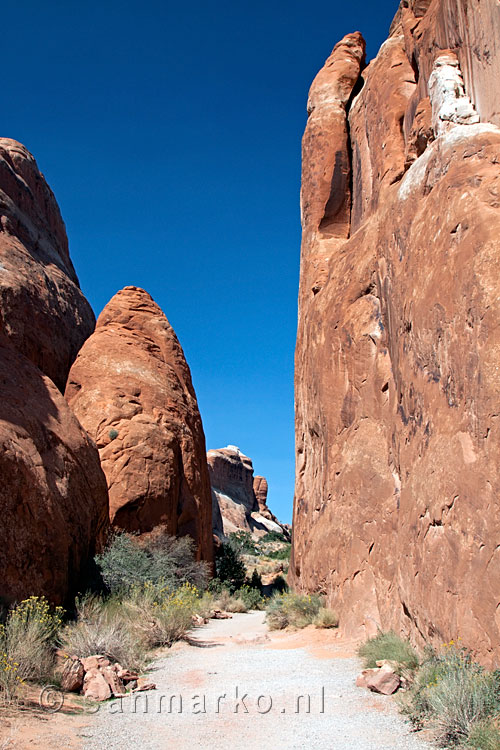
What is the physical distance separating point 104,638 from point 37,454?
3.82 m

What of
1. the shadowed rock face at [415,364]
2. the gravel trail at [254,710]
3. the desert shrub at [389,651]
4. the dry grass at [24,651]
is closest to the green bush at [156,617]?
the gravel trail at [254,710]

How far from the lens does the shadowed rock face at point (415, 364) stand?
24.0 ft

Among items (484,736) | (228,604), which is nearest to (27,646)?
(484,736)

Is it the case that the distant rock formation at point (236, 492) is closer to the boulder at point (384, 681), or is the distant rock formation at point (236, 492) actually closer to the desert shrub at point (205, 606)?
the desert shrub at point (205, 606)

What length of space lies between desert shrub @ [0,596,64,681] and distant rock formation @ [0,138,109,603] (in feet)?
3.17

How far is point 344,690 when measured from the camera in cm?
698

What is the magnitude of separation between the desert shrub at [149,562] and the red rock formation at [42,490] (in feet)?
2.14

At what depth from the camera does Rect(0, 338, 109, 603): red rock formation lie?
9.52 m

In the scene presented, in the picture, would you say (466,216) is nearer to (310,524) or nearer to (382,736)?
(382,736)

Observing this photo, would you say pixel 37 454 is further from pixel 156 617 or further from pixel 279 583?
pixel 279 583

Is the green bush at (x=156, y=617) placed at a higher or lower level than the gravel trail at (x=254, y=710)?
higher

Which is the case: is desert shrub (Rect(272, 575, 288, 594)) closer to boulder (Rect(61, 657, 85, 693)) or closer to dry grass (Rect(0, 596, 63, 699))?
dry grass (Rect(0, 596, 63, 699))

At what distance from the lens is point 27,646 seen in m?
6.99

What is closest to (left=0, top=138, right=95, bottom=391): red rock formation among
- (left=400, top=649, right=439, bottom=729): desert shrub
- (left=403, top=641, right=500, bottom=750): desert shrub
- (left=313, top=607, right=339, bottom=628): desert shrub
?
(left=313, top=607, right=339, bottom=628): desert shrub
